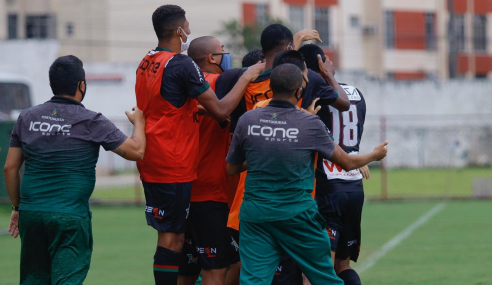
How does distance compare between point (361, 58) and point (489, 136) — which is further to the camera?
point (361, 58)

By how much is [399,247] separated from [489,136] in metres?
29.0

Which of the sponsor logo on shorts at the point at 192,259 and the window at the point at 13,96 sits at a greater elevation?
the window at the point at 13,96

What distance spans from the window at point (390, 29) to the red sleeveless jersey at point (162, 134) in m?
45.8

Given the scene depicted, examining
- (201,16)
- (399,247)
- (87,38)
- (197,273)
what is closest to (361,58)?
(201,16)

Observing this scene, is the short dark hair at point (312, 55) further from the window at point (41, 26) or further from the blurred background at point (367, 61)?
the window at point (41, 26)

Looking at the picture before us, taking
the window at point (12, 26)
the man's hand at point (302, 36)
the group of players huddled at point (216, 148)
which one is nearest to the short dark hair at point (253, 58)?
the group of players huddled at point (216, 148)

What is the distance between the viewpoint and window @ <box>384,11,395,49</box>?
168 feet

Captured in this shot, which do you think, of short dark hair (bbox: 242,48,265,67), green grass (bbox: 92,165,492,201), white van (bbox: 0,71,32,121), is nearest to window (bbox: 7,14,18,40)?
green grass (bbox: 92,165,492,201)

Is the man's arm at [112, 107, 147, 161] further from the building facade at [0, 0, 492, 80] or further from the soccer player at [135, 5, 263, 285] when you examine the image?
the building facade at [0, 0, 492, 80]

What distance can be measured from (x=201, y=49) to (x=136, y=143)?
1409 mm

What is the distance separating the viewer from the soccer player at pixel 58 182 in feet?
19.8

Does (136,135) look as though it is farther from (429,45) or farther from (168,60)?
(429,45)

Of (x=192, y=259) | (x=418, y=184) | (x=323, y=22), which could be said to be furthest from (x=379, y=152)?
(x=323, y=22)

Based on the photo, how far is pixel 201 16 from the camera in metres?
42.5
